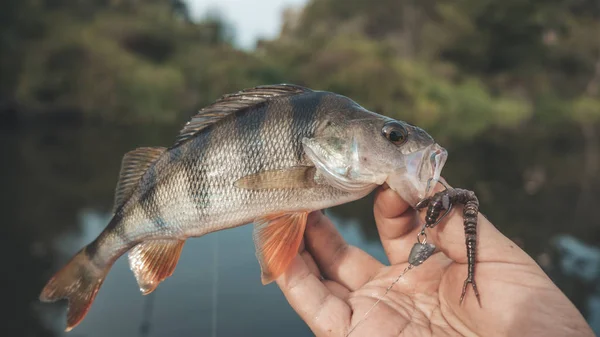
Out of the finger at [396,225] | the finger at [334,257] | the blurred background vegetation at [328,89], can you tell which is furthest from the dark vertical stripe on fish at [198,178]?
the blurred background vegetation at [328,89]

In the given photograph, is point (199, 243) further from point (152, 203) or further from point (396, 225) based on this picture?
point (396, 225)

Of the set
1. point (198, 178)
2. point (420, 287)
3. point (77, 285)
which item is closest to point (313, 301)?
point (420, 287)

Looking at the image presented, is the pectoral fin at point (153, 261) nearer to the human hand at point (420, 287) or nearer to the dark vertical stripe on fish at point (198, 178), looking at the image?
the dark vertical stripe on fish at point (198, 178)

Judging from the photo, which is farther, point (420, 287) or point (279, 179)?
point (420, 287)

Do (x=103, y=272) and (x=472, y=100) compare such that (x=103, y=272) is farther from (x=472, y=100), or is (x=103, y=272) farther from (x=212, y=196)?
(x=472, y=100)

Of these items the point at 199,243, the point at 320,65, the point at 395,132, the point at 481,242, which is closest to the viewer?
the point at 481,242

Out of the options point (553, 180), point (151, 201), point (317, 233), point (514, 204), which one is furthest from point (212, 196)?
point (553, 180)

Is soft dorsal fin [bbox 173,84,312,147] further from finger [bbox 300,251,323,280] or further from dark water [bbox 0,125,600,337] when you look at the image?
dark water [bbox 0,125,600,337]
